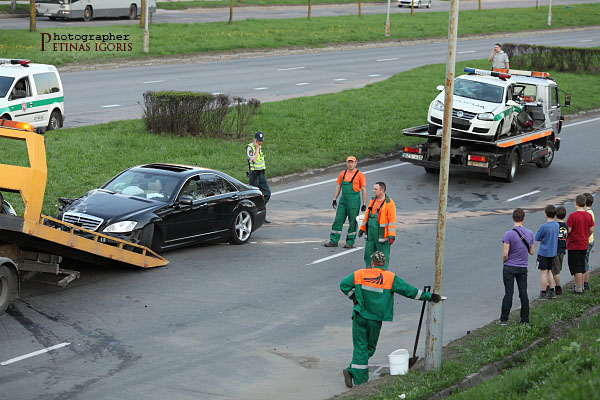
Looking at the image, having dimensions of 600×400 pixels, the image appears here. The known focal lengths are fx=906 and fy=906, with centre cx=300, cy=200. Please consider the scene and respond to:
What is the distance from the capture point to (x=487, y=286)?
14383mm

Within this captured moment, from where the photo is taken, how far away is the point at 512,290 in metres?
12.3

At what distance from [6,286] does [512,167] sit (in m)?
14.7

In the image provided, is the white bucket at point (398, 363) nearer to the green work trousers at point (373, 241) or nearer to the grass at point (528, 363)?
the grass at point (528, 363)

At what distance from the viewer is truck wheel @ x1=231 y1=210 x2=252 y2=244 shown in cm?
1614

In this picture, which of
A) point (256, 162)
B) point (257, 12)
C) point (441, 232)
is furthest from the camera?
point (257, 12)

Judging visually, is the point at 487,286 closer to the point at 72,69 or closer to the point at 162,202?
the point at 162,202

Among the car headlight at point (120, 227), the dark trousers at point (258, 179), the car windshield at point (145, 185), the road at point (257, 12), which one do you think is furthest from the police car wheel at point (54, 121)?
the road at point (257, 12)

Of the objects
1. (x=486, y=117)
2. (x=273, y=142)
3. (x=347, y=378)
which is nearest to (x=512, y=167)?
(x=486, y=117)

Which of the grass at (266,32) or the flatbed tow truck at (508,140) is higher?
the grass at (266,32)

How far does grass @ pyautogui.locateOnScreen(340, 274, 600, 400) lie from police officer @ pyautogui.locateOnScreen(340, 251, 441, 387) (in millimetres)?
399

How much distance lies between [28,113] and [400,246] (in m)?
12.1

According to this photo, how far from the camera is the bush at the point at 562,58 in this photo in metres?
44.9

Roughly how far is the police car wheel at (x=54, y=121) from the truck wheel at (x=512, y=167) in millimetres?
12265

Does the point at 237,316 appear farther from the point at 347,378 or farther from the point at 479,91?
the point at 479,91
